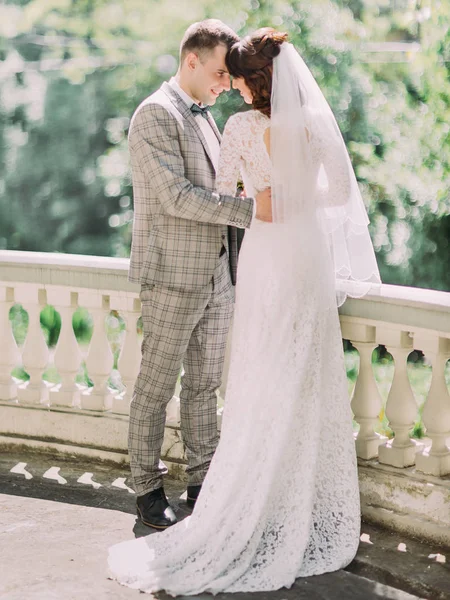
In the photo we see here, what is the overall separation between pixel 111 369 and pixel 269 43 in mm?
1911

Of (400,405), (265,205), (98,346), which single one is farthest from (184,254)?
(400,405)

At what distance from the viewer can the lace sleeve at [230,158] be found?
3.62m

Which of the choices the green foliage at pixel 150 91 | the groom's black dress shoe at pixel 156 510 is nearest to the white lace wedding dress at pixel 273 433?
the groom's black dress shoe at pixel 156 510

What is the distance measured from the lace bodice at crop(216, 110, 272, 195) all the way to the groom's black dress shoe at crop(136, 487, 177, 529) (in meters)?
1.33

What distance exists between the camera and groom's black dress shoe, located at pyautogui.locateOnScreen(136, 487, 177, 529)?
3971 mm

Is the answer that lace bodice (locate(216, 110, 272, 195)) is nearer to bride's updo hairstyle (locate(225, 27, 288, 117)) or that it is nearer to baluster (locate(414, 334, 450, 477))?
bride's updo hairstyle (locate(225, 27, 288, 117))

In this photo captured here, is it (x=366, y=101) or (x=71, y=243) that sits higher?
(x=366, y=101)

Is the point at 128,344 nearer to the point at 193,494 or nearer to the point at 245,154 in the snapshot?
the point at 193,494

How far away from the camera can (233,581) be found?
11.3ft

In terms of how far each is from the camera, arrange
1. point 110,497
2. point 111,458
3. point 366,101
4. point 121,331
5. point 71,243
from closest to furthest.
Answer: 1. point 110,497
2. point 111,458
3. point 366,101
4. point 121,331
5. point 71,243

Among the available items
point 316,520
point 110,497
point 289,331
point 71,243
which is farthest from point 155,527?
point 71,243

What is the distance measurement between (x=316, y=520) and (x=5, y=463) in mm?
1774

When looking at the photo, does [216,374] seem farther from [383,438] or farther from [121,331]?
[121,331]

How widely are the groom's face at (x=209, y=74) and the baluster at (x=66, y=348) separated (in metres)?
1.31
